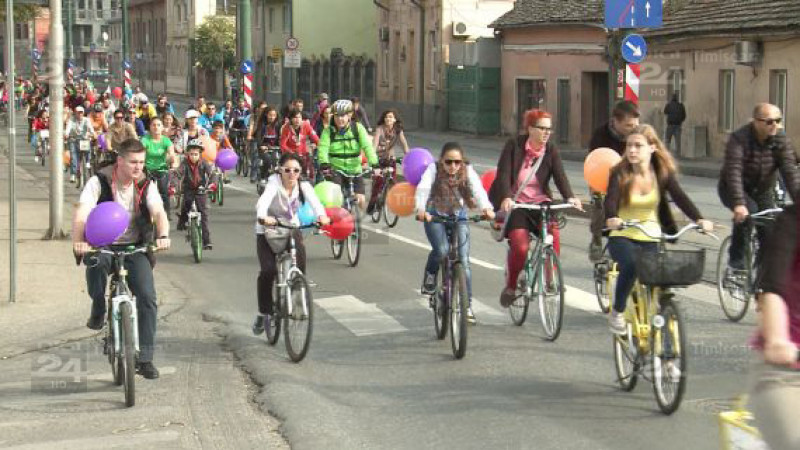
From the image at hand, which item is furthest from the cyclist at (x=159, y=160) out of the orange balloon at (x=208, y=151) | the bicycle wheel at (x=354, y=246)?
the bicycle wheel at (x=354, y=246)

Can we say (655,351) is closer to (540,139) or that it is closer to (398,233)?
(540,139)

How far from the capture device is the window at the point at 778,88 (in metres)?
31.6

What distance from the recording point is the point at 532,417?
788 cm

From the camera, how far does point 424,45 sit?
2128 inches

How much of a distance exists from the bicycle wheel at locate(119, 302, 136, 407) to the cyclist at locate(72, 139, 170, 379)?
271 mm

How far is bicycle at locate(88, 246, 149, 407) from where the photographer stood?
326 inches

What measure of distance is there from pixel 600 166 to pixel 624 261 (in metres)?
2.45

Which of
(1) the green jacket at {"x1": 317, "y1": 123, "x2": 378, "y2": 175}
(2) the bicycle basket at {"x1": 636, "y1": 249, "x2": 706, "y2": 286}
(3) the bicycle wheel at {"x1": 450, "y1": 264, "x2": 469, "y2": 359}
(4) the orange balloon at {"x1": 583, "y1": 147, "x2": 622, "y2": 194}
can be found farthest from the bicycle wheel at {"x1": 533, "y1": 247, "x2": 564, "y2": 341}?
(1) the green jacket at {"x1": 317, "y1": 123, "x2": 378, "y2": 175}

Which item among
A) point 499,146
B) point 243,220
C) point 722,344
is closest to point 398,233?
point 243,220

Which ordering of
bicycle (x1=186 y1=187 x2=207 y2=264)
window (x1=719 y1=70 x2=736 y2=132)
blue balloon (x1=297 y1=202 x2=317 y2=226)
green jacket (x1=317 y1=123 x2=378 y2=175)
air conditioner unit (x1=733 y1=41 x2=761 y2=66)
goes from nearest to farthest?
blue balloon (x1=297 y1=202 x2=317 y2=226), bicycle (x1=186 y1=187 x2=207 y2=264), green jacket (x1=317 y1=123 x2=378 y2=175), air conditioner unit (x1=733 y1=41 x2=761 y2=66), window (x1=719 y1=70 x2=736 y2=132)

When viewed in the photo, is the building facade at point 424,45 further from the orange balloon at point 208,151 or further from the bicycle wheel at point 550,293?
the bicycle wheel at point 550,293

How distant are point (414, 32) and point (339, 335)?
45.8m

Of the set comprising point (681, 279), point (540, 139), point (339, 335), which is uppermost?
point (540, 139)

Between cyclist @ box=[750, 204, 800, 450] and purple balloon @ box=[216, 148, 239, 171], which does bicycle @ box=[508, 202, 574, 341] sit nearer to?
→ cyclist @ box=[750, 204, 800, 450]
